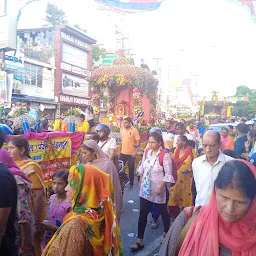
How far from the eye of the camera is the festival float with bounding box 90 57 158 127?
12.2 m

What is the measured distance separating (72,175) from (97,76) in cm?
1077

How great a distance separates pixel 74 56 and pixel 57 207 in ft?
89.6

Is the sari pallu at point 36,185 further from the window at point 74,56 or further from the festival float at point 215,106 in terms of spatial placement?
the festival float at point 215,106

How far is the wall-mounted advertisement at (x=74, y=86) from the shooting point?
2728 cm

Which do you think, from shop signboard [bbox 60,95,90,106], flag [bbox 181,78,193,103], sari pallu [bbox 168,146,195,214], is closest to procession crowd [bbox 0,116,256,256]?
sari pallu [bbox 168,146,195,214]

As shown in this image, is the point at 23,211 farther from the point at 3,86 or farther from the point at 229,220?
the point at 3,86

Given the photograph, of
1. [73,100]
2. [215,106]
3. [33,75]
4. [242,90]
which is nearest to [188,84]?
[242,90]

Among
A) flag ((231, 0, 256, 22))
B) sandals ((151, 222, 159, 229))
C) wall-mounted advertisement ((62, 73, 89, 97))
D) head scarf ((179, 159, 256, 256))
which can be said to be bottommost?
sandals ((151, 222, 159, 229))

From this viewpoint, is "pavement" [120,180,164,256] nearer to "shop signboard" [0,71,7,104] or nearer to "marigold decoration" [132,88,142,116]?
"marigold decoration" [132,88,142,116]

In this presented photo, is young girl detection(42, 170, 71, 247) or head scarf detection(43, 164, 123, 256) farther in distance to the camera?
young girl detection(42, 170, 71, 247)

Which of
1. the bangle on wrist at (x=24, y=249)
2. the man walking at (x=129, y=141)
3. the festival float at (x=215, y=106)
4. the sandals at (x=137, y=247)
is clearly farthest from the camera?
the festival float at (x=215, y=106)

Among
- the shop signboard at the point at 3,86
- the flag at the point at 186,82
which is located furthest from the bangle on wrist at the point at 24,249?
the flag at the point at 186,82

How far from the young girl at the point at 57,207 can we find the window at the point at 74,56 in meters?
25.5

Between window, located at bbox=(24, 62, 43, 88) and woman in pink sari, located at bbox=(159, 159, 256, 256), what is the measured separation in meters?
22.7
